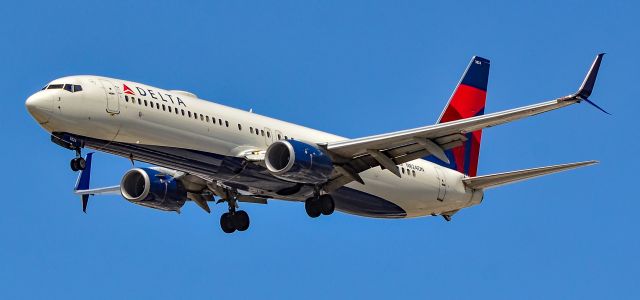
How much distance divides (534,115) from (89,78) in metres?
15.6

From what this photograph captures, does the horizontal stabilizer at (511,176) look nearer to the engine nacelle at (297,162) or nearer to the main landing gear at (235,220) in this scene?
the engine nacelle at (297,162)

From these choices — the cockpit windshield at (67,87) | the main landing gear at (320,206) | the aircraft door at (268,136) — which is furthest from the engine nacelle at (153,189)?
the cockpit windshield at (67,87)

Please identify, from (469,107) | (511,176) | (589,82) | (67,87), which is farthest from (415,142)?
(469,107)

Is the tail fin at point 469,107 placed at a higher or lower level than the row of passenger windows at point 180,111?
higher

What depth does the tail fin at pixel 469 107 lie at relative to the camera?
55406 millimetres

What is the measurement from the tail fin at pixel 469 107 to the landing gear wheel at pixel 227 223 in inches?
355

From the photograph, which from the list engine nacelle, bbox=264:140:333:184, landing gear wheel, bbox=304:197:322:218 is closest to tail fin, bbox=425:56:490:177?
landing gear wheel, bbox=304:197:322:218

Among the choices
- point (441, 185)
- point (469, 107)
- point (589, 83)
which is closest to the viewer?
point (589, 83)

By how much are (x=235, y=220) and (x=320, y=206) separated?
5.07 meters

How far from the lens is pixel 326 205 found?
47.6m

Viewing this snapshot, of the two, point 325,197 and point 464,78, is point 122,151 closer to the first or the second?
point 325,197

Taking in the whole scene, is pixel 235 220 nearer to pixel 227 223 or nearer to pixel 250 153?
pixel 227 223

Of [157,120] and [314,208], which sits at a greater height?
[157,120]

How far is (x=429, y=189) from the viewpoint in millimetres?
51781
